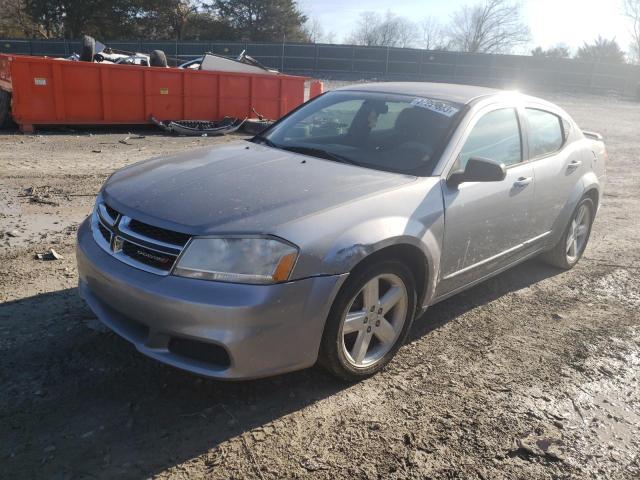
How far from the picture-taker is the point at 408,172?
3.44 metres

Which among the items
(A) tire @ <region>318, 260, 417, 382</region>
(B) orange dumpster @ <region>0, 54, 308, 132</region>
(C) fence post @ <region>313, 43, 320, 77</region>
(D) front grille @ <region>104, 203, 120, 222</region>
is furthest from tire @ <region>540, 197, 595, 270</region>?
(C) fence post @ <region>313, 43, 320, 77</region>

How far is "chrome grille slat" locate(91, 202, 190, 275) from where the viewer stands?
2654 millimetres

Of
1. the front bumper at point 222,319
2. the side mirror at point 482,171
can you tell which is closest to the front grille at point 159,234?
the front bumper at point 222,319

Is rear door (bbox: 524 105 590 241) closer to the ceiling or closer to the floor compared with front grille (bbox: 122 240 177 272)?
closer to the ceiling

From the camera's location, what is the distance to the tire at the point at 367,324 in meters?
2.85

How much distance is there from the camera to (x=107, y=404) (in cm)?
280

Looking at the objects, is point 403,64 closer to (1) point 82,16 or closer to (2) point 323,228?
(1) point 82,16

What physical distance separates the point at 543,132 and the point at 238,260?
10.3ft

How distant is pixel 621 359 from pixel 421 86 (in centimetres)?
248

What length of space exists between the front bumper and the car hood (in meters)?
0.30

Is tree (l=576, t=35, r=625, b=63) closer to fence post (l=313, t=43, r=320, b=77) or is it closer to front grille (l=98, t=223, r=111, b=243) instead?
fence post (l=313, t=43, r=320, b=77)

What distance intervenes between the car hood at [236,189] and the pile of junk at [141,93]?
988 cm

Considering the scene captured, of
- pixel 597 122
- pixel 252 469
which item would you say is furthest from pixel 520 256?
pixel 597 122

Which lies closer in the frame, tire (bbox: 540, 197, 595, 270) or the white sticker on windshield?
the white sticker on windshield
